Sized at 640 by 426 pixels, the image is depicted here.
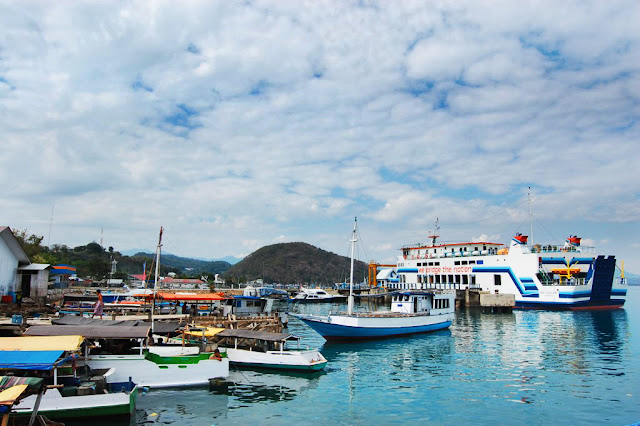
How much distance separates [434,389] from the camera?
22.3 m

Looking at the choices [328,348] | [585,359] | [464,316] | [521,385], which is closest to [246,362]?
[328,348]

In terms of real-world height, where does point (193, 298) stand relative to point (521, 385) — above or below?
above

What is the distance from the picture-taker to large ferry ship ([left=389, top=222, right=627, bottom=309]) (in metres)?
65.9

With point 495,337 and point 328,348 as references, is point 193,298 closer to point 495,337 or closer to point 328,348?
point 328,348

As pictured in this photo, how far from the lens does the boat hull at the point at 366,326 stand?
35.0 metres

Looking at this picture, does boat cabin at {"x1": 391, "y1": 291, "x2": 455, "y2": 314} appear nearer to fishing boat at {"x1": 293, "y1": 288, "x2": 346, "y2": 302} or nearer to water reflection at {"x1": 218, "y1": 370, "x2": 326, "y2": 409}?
water reflection at {"x1": 218, "y1": 370, "x2": 326, "y2": 409}

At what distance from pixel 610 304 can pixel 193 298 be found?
2640 inches

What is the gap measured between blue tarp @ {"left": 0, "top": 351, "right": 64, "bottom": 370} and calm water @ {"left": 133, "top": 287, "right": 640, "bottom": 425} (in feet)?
13.8

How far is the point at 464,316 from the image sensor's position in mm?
59688

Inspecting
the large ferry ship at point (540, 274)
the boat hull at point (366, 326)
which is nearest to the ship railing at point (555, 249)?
the large ferry ship at point (540, 274)

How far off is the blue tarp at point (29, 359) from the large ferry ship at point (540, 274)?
2680 inches

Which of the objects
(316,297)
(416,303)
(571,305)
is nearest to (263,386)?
(416,303)

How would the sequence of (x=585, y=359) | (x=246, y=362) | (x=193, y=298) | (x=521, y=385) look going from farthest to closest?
(x=193, y=298), (x=585, y=359), (x=246, y=362), (x=521, y=385)

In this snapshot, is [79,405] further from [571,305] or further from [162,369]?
[571,305]
